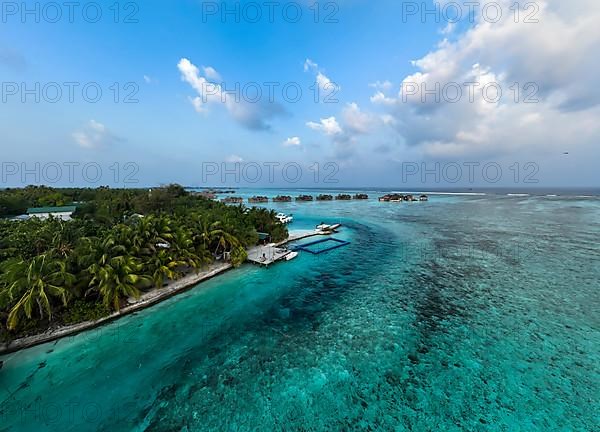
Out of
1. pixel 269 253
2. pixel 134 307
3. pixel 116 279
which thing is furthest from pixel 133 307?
pixel 269 253

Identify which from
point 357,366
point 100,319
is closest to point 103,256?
point 100,319

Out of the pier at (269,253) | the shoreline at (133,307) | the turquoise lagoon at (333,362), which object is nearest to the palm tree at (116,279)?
the shoreline at (133,307)

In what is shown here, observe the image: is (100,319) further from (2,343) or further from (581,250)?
(581,250)

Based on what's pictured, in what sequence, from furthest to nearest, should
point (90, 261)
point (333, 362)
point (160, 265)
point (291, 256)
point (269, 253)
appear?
point (269, 253)
point (291, 256)
point (160, 265)
point (90, 261)
point (333, 362)

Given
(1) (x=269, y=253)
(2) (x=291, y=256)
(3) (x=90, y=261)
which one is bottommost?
(2) (x=291, y=256)

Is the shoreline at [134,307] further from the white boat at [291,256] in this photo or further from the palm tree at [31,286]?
the white boat at [291,256]

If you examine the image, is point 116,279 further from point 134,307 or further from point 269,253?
point 269,253
